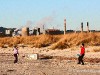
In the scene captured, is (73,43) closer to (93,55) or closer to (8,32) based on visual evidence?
(93,55)

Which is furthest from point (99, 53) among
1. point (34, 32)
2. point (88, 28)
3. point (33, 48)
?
point (34, 32)

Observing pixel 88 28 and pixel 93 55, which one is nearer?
pixel 93 55

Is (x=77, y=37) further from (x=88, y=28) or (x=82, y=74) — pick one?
(x=82, y=74)

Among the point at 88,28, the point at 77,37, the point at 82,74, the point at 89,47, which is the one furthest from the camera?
the point at 88,28

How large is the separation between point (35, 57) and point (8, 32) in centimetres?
6763

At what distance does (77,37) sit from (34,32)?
50.7 m

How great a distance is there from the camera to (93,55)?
33938 millimetres

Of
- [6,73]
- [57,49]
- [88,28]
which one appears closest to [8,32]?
[88,28]

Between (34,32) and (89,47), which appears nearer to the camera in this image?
(89,47)

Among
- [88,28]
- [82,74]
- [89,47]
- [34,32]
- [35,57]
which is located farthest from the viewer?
[34,32]

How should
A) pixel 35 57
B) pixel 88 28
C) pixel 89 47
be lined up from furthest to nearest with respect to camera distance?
pixel 88 28
pixel 89 47
pixel 35 57

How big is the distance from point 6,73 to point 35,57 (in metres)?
11.8

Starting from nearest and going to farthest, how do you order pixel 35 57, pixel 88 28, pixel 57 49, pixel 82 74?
pixel 82 74
pixel 35 57
pixel 57 49
pixel 88 28

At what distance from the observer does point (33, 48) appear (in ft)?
154
